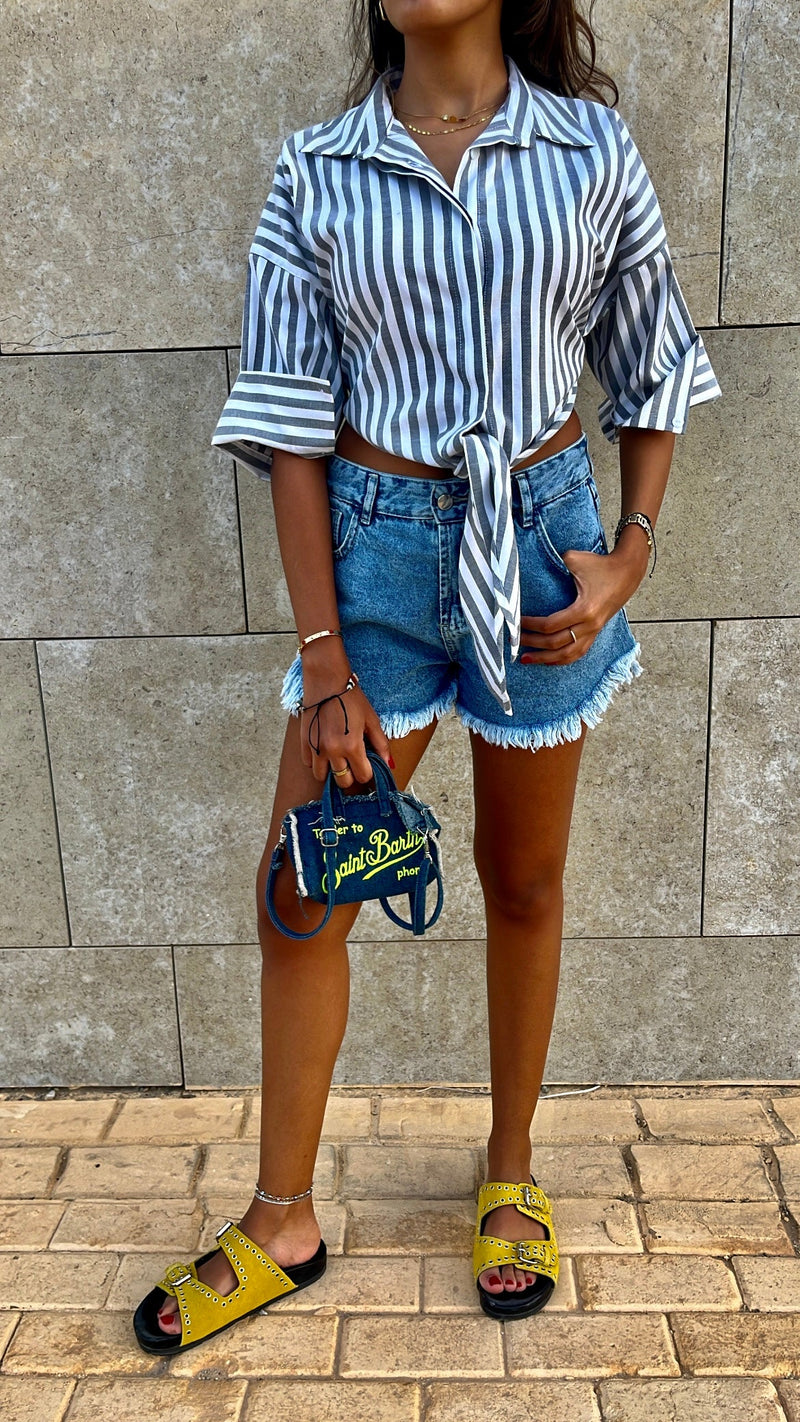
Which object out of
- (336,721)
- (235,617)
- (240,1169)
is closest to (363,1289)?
(240,1169)

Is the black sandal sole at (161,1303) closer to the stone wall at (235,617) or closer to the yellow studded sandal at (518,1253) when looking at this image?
the yellow studded sandal at (518,1253)

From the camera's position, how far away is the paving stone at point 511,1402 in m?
1.93

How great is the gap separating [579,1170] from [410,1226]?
420 mm

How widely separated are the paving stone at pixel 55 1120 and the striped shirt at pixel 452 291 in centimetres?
167

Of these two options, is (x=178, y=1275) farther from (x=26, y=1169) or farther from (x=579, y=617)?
(x=579, y=617)

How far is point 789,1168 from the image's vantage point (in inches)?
99.9

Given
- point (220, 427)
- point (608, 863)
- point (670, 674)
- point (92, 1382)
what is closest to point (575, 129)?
point (220, 427)

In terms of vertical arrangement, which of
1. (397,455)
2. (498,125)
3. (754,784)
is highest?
(498,125)

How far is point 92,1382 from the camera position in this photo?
2.03 metres

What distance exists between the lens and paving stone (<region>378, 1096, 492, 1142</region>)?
271cm

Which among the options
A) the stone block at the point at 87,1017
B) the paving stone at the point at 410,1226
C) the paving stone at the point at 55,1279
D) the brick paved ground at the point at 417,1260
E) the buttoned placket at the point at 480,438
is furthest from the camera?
the stone block at the point at 87,1017

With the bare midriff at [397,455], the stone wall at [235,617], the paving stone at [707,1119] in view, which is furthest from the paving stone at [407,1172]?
the bare midriff at [397,455]

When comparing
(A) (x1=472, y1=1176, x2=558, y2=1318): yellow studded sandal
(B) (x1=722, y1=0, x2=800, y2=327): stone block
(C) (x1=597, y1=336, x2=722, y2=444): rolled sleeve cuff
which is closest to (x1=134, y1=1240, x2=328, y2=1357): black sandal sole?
(A) (x1=472, y1=1176, x2=558, y2=1318): yellow studded sandal

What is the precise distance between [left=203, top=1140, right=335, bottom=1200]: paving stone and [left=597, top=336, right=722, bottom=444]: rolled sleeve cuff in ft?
5.74
